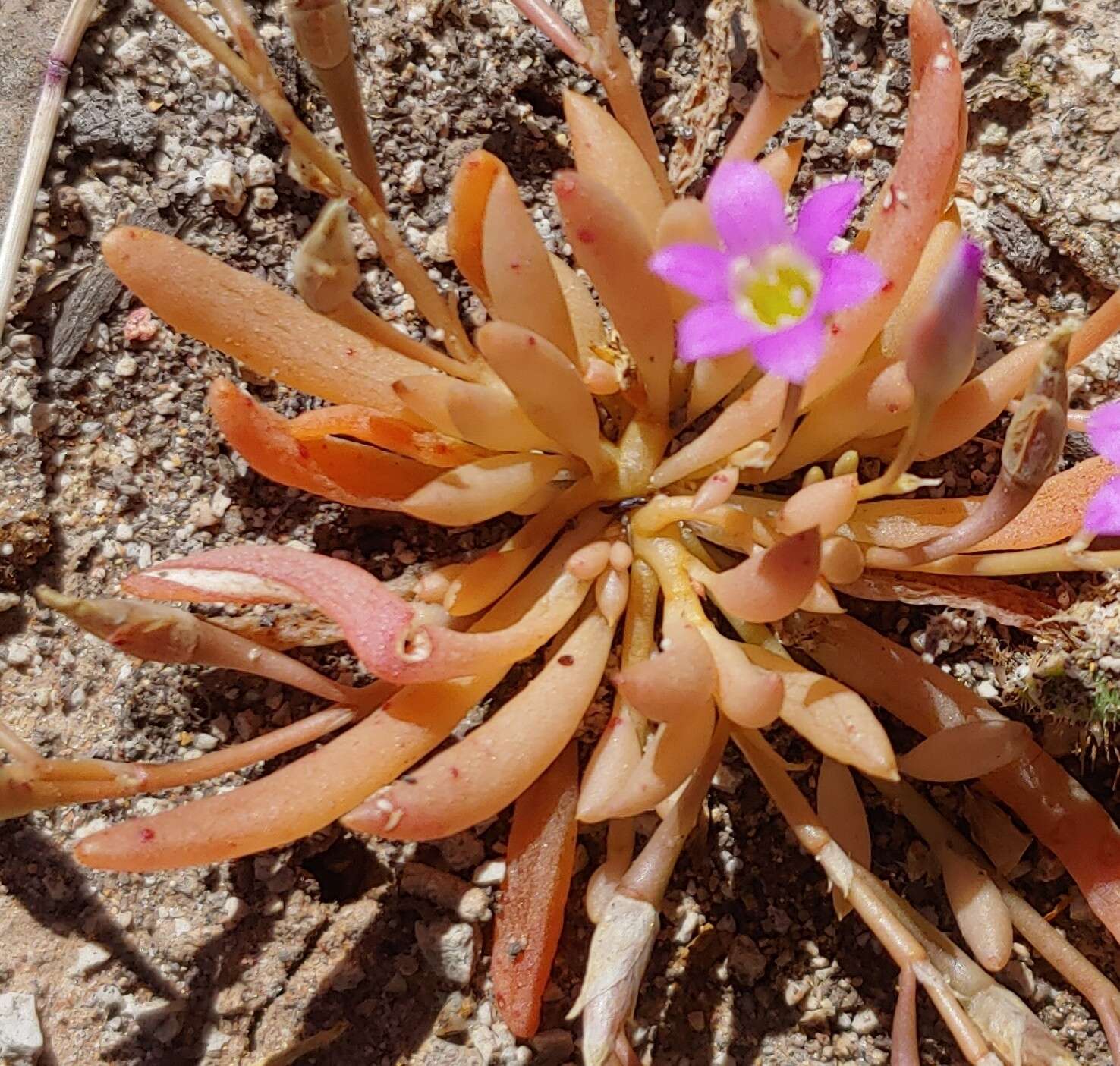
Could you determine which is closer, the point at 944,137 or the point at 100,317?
the point at 944,137

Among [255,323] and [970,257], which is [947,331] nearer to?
[970,257]

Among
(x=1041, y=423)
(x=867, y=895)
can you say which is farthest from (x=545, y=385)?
(x=867, y=895)

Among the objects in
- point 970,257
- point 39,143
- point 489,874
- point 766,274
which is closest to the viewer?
point 970,257

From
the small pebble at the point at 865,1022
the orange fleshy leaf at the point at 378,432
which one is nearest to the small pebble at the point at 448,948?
the small pebble at the point at 865,1022

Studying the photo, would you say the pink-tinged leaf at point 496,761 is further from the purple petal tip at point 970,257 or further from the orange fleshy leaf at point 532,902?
the purple petal tip at point 970,257

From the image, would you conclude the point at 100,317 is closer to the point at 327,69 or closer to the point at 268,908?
the point at 327,69

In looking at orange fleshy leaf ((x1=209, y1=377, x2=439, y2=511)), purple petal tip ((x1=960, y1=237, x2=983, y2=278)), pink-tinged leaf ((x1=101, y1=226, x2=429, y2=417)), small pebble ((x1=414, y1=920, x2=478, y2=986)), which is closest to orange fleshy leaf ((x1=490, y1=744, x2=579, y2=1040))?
small pebble ((x1=414, y1=920, x2=478, y2=986))

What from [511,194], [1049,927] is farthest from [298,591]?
[1049,927]
